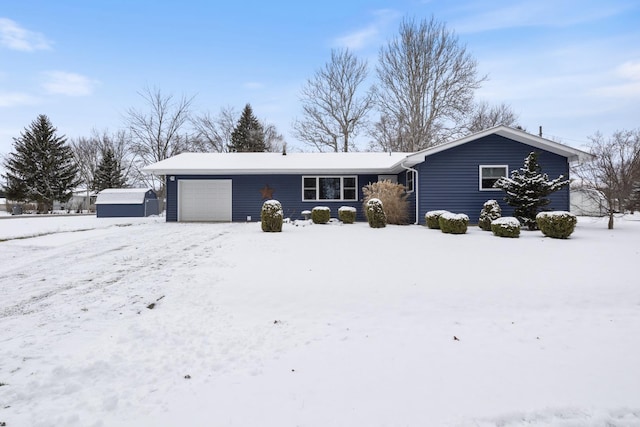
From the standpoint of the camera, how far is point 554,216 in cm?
995

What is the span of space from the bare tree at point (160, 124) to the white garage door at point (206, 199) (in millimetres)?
15507

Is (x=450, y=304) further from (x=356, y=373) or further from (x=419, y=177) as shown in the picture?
(x=419, y=177)

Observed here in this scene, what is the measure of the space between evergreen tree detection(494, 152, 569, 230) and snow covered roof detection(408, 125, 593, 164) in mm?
1307

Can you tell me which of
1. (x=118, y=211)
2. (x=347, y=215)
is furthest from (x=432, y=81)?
(x=118, y=211)

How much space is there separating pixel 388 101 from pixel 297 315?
24.9 metres

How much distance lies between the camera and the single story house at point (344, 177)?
46.0 ft

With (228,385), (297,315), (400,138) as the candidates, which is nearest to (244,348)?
(228,385)

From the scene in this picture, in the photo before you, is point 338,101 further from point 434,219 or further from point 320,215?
point 434,219

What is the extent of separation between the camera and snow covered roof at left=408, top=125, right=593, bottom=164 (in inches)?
522

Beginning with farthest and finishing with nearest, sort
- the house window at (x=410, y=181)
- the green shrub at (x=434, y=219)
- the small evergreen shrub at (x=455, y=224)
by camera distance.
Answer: the house window at (x=410, y=181) → the green shrub at (x=434, y=219) → the small evergreen shrub at (x=455, y=224)

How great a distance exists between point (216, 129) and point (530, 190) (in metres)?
30.0

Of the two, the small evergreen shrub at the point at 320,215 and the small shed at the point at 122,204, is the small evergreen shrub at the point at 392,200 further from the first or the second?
the small shed at the point at 122,204

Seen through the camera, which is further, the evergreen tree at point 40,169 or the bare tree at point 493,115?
the evergreen tree at point 40,169

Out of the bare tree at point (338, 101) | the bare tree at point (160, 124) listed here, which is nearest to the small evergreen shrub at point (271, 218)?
the bare tree at point (338, 101)
